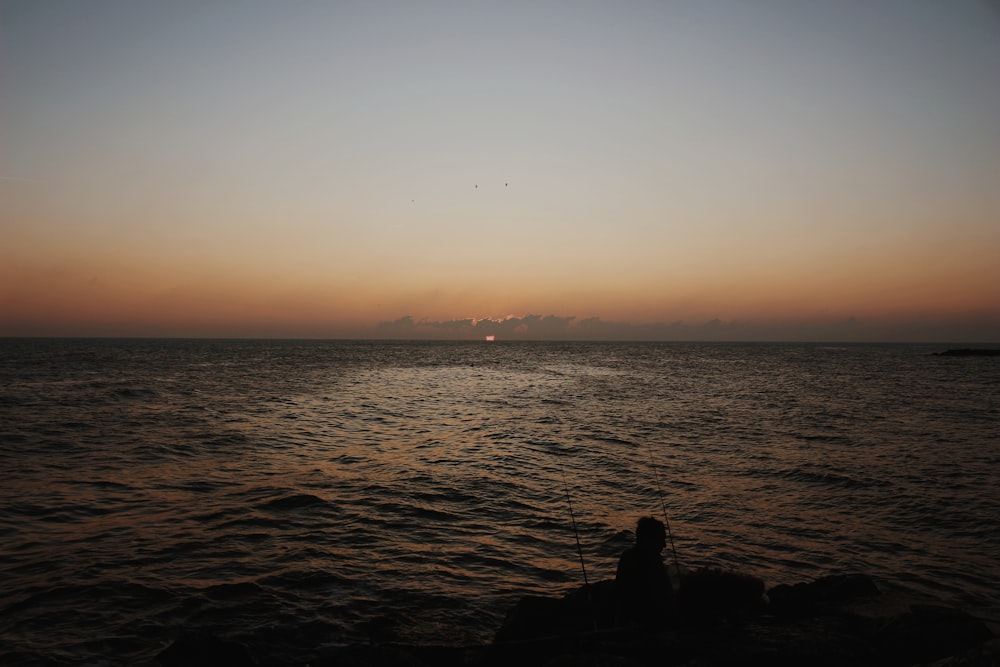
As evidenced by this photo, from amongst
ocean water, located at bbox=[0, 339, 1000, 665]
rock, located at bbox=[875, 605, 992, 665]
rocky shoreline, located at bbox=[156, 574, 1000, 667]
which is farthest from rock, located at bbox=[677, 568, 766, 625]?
ocean water, located at bbox=[0, 339, 1000, 665]

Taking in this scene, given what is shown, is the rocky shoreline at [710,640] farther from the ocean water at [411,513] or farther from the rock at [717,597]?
the ocean water at [411,513]

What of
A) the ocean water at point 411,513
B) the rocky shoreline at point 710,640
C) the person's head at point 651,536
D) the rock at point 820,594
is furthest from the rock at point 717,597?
the ocean water at point 411,513

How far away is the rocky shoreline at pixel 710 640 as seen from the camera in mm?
6082

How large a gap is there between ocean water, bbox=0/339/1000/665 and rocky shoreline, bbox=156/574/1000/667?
36.7 inches

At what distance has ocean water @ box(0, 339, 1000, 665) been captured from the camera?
27.3ft

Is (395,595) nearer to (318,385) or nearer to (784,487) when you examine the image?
(784,487)

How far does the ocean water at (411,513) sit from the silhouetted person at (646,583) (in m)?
2.04

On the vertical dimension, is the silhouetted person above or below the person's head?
below

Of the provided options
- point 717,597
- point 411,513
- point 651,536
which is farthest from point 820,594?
point 411,513

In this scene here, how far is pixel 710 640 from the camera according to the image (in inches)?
258

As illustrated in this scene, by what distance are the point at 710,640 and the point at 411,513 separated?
26.5 feet

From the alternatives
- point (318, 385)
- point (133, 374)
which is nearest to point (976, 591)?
point (318, 385)

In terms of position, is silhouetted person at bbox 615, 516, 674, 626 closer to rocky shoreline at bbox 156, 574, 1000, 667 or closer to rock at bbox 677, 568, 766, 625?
rocky shoreline at bbox 156, 574, 1000, 667

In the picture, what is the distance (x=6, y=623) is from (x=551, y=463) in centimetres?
1424
